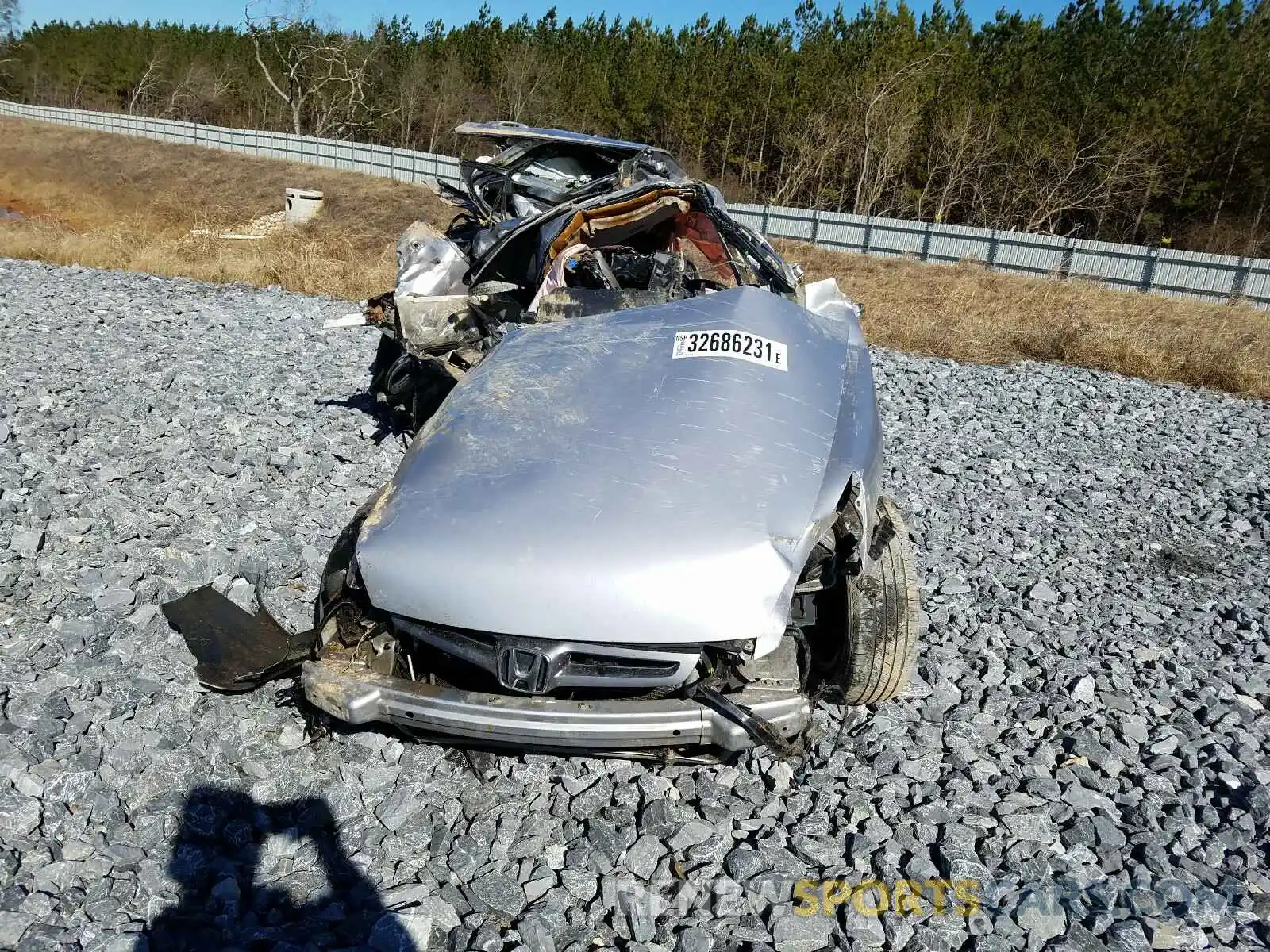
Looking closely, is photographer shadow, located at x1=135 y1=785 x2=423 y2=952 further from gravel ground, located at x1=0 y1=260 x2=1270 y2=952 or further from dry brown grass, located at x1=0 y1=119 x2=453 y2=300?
dry brown grass, located at x1=0 y1=119 x2=453 y2=300

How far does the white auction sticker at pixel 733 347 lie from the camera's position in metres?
3.12

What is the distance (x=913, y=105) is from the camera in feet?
98.3

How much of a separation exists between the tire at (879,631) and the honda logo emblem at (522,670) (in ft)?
3.46

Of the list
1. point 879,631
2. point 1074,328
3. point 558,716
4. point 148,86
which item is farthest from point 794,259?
point 148,86

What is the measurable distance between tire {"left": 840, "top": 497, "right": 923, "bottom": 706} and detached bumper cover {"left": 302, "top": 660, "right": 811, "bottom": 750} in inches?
23.3

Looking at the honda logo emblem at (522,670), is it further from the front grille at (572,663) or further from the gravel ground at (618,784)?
the gravel ground at (618,784)

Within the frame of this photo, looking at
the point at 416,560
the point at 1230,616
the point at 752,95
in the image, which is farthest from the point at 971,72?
the point at 416,560

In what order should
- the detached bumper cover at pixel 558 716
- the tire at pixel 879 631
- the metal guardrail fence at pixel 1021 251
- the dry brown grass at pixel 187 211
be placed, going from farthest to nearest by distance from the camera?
the metal guardrail fence at pixel 1021 251, the dry brown grass at pixel 187 211, the tire at pixel 879 631, the detached bumper cover at pixel 558 716

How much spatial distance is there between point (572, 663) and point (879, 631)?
1110 mm

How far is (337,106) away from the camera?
1716 inches

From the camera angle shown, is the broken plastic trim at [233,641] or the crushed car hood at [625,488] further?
the broken plastic trim at [233,641]

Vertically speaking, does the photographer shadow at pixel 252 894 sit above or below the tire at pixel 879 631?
below

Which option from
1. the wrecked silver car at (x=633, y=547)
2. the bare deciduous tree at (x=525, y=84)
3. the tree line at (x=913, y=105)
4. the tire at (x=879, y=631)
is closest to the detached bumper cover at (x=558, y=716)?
the wrecked silver car at (x=633, y=547)

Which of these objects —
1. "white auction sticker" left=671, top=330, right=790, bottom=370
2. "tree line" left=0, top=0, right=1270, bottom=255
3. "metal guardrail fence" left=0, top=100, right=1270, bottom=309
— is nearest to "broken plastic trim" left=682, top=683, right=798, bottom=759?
"white auction sticker" left=671, top=330, right=790, bottom=370
